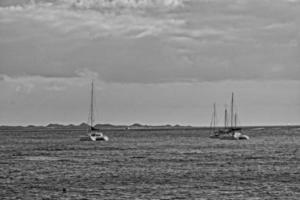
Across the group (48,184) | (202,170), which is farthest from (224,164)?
(48,184)

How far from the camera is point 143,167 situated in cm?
10531

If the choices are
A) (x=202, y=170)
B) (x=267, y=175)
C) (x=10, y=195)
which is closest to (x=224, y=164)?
(x=202, y=170)

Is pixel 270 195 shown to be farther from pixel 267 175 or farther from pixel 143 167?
pixel 143 167

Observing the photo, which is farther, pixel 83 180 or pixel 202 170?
pixel 202 170

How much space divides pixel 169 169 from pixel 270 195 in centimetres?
3207

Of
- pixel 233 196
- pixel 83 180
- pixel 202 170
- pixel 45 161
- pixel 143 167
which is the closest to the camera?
pixel 233 196

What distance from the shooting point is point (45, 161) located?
400 feet

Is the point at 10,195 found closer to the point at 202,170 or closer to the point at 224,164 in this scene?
the point at 202,170

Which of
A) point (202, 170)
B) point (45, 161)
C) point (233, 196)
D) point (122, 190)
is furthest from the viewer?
point (45, 161)

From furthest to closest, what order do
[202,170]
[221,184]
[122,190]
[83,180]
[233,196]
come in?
[202,170]
[83,180]
[221,184]
[122,190]
[233,196]

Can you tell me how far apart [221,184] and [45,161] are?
164 ft

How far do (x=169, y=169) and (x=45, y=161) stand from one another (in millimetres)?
30163

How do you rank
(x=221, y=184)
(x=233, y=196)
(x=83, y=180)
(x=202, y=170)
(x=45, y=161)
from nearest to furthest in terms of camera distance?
(x=233, y=196) < (x=221, y=184) < (x=83, y=180) < (x=202, y=170) < (x=45, y=161)

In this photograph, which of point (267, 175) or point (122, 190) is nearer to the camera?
point (122, 190)
